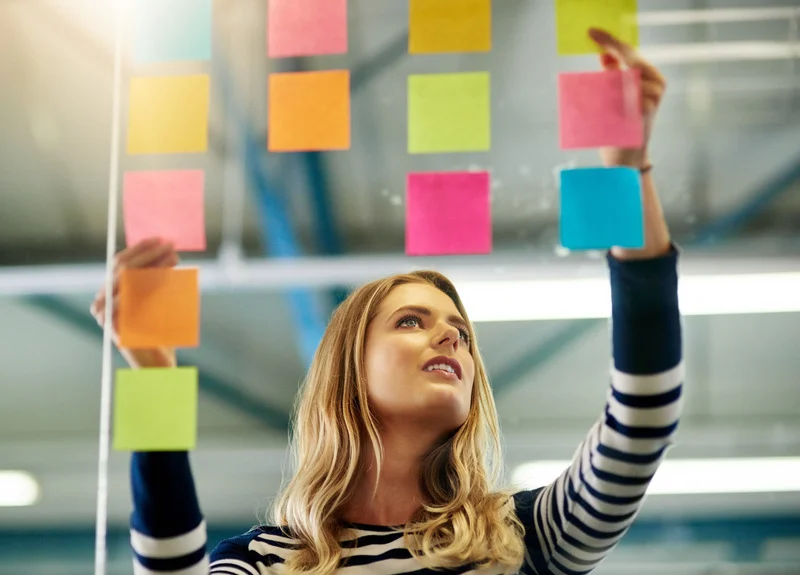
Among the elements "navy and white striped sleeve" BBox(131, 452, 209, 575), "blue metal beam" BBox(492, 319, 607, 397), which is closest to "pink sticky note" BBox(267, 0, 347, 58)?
"navy and white striped sleeve" BBox(131, 452, 209, 575)

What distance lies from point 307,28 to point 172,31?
128 mm

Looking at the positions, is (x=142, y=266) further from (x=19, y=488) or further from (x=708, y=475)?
(x=19, y=488)

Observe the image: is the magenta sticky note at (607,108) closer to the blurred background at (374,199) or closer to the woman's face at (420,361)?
the blurred background at (374,199)

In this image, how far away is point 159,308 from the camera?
0.70 meters

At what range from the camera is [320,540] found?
2.46 feet

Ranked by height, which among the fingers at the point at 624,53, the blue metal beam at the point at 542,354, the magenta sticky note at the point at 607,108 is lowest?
the blue metal beam at the point at 542,354

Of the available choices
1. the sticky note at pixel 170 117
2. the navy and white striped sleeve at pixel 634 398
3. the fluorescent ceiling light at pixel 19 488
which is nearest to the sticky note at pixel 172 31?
the sticky note at pixel 170 117

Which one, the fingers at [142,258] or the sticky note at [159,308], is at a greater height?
the fingers at [142,258]

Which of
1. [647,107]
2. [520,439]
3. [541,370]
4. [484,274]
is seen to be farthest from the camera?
[520,439]

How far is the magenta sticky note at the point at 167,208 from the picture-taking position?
0.71m

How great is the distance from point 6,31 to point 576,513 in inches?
35.5

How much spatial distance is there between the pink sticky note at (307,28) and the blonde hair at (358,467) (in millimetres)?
268

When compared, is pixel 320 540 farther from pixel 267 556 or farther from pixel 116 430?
pixel 116 430

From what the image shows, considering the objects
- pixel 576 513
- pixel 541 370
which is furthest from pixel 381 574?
pixel 541 370
